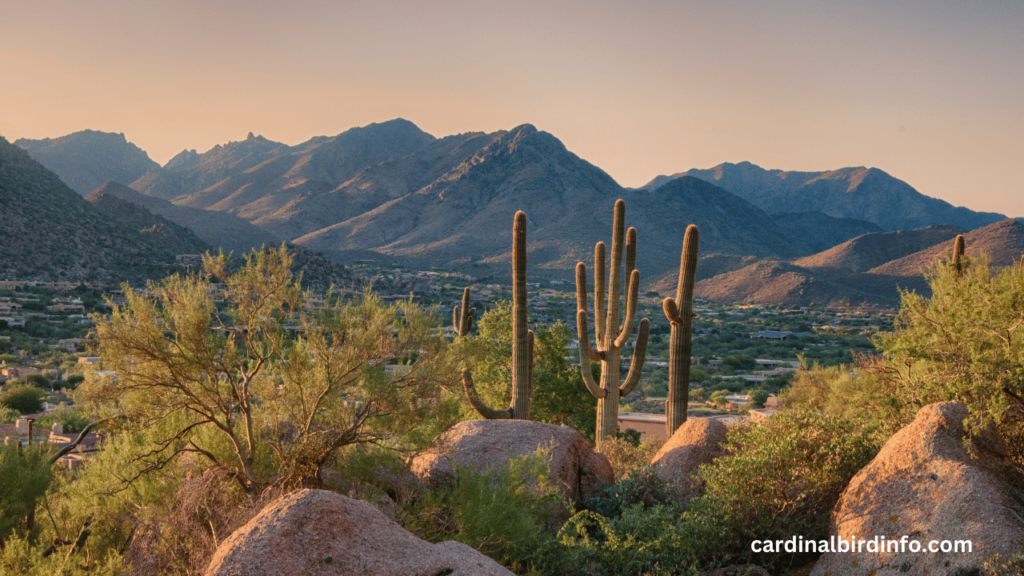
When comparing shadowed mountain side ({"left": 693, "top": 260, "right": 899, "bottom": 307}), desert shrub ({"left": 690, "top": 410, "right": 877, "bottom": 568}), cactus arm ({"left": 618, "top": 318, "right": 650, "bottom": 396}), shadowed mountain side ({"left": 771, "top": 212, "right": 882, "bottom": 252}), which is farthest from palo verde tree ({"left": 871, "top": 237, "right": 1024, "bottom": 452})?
shadowed mountain side ({"left": 771, "top": 212, "right": 882, "bottom": 252})

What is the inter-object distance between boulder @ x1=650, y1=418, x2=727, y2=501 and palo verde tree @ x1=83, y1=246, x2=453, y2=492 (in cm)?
352

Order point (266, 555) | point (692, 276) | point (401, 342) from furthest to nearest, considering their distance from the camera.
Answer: point (692, 276) → point (401, 342) → point (266, 555)

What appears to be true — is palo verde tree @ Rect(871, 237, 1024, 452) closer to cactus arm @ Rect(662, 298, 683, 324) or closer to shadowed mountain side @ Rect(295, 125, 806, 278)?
cactus arm @ Rect(662, 298, 683, 324)

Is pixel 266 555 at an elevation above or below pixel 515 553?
above

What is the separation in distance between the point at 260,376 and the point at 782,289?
88.4 metres

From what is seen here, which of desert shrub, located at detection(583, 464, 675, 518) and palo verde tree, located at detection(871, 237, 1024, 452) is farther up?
palo verde tree, located at detection(871, 237, 1024, 452)

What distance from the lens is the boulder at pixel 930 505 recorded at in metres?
6.17

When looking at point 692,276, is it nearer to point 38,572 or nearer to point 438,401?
point 438,401

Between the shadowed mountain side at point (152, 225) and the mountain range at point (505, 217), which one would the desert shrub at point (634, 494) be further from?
the mountain range at point (505, 217)

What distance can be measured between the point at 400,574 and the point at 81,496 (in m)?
5.29

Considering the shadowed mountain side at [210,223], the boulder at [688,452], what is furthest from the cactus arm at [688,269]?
the shadowed mountain side at [210,223]

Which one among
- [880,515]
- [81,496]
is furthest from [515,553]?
[81,496]

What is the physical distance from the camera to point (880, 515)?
272 inches

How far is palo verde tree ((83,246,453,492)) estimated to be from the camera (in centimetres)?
829
